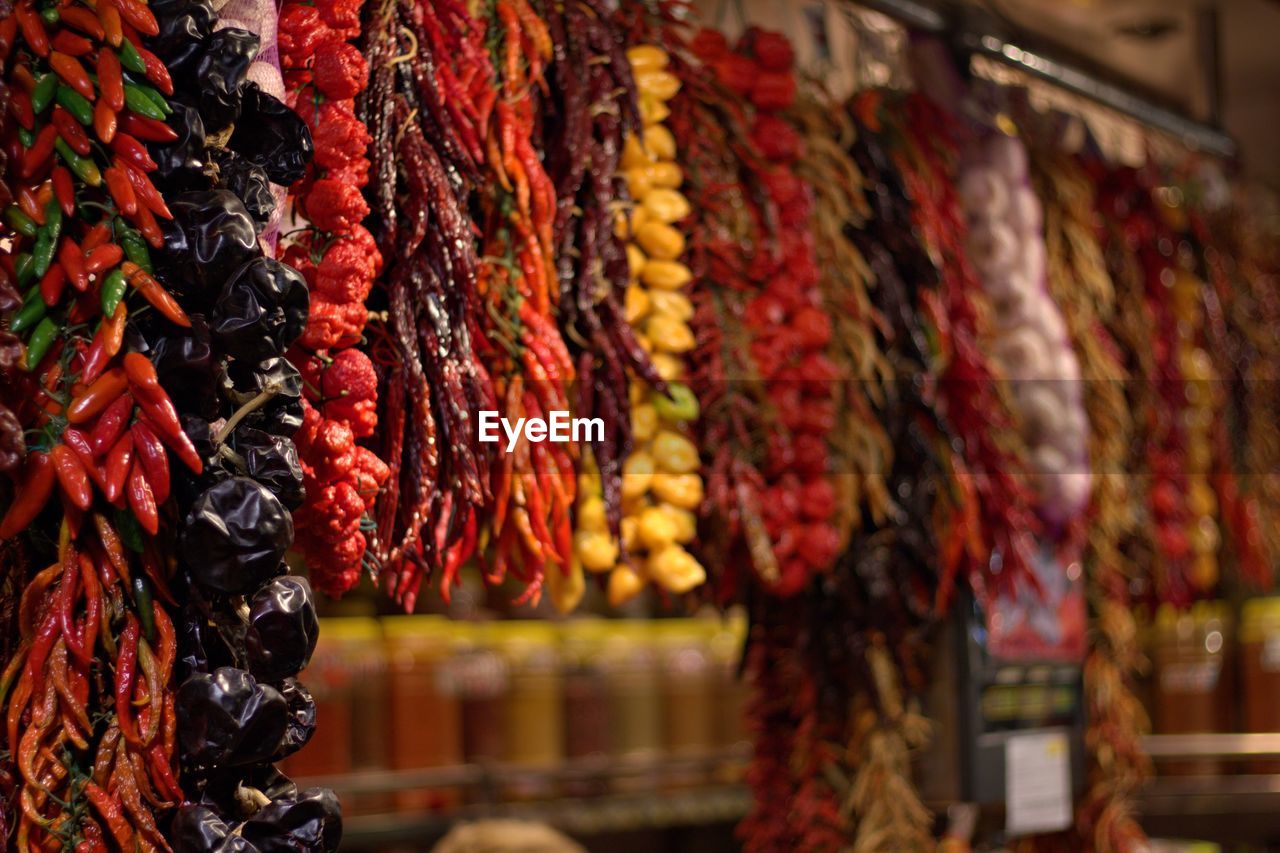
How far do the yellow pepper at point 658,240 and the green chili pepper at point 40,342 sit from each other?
1104mm

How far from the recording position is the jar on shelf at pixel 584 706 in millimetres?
4383

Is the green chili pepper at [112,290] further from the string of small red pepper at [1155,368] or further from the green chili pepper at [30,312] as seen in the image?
the string of small red pepper at [1155,368]

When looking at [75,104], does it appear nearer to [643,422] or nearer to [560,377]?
[560,377]

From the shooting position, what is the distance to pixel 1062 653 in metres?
3.34

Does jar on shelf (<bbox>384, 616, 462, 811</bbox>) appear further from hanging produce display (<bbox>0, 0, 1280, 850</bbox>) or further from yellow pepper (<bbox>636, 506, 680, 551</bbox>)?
yellow pepper (<bbox>636, 506, 680, 551</bbox>)

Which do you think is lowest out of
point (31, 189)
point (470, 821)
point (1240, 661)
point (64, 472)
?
point (470, 821)

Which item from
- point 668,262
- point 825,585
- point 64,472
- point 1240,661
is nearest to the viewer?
point 64,472

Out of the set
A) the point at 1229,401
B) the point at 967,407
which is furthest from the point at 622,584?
the point at 1229,401

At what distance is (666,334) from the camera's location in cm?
240

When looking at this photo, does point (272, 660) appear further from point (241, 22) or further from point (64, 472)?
point (241, 22)

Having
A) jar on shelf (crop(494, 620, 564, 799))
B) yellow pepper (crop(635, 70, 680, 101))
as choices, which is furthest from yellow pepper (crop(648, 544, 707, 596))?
jar on shelf (crop(494, 620, 564, 799))

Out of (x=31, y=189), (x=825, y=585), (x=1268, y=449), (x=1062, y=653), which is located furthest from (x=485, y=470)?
(x=1268, y=449)

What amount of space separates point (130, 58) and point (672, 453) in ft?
3.61

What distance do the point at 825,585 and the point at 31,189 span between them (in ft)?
5.66
